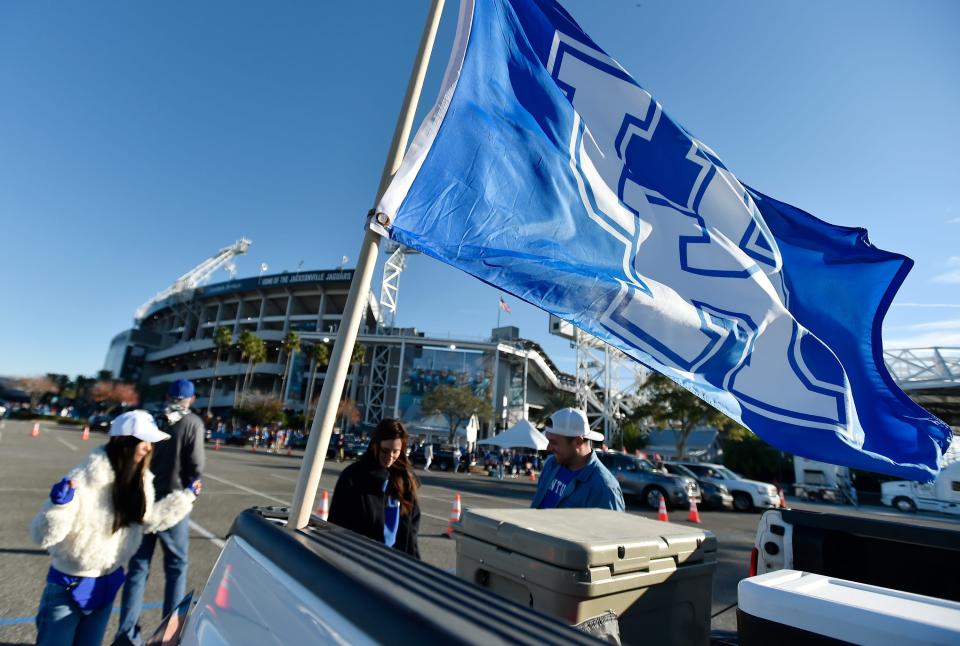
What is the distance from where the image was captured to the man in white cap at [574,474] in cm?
326

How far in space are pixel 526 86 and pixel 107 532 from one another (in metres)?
3.33

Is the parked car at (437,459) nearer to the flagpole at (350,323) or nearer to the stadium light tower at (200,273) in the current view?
the flagpole at (350,323)

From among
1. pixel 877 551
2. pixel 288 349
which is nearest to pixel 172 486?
pixel 877 551

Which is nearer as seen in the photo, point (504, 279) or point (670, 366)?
point (504, 279)

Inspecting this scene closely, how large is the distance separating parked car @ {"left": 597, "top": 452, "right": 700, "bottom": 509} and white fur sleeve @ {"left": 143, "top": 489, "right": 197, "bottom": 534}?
13.7m

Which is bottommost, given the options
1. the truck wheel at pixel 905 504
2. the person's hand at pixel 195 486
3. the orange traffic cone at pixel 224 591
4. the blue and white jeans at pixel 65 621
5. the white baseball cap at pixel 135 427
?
the truck wheel at pixel 905 504

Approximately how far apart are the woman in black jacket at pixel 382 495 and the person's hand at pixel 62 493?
4.17 feet

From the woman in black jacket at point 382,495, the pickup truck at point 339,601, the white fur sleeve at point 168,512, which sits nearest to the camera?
the pickup truck at point 339,601

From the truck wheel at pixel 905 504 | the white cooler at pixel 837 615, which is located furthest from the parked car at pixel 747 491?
the white cooler at pixel 837 615

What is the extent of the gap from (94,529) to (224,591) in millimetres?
1795

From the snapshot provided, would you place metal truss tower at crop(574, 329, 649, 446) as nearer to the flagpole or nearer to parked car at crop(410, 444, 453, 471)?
parked car at crop(410, 444, 453, 471)

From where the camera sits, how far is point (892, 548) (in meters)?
2.62

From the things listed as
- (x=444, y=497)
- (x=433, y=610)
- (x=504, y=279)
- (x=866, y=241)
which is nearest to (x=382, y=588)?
(x=433, y=610)

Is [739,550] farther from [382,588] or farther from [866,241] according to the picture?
[382,588]
